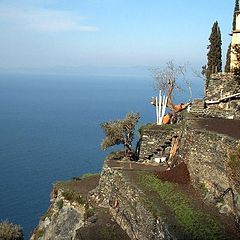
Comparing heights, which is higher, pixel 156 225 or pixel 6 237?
pixel 156 225

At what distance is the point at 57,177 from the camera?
80375 mm

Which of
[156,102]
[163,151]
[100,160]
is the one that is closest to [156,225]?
[163,151]

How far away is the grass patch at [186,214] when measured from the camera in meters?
17.8

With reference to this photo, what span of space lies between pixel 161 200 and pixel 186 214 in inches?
76.4

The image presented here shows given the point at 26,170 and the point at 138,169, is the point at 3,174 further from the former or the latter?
the point at 138,169

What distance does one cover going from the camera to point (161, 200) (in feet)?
68.9

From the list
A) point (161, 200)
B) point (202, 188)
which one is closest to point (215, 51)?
point (202, 188)

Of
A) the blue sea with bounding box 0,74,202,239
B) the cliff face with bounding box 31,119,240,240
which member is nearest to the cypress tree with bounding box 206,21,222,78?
the cliff face with bounding box 31,119,240,240

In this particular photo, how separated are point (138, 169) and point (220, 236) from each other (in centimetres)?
1011

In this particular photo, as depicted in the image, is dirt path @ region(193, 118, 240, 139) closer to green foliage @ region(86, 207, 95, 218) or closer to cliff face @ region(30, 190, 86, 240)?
green foliage @ region(86, 207, 95, 218)

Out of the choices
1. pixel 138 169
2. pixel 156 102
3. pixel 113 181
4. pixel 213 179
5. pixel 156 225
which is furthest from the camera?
pixel 156 102

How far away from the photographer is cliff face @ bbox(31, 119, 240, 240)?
1900 centimetres

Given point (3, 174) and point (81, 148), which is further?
point (81, 148)

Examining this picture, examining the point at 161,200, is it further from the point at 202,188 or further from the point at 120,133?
the point at 120,133
